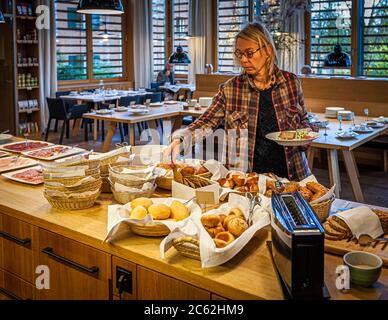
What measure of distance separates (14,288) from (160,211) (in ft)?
2.83

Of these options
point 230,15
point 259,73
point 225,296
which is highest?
point 230,15

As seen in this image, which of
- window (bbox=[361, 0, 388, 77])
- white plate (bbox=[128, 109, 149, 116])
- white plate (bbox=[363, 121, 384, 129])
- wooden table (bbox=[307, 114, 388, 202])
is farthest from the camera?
window (bbox=[361, 0, 388, 77])

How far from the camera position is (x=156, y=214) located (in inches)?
73.1

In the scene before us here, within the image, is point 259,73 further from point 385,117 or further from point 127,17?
point 127,17

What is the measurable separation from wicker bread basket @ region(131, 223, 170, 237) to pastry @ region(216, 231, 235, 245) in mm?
216

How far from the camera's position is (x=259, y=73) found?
2678 millimetres

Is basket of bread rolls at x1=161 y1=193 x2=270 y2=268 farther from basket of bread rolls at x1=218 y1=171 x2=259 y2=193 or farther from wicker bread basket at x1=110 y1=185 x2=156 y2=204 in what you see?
wicker bread basket at x1=110 y1=185 x2=156 y2=204

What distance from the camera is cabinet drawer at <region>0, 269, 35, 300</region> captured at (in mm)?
2197

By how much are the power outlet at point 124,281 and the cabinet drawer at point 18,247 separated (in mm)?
521

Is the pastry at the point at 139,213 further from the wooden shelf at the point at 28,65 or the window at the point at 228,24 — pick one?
the window at the point at 228,24

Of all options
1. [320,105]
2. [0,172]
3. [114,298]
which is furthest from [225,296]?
[320,105]

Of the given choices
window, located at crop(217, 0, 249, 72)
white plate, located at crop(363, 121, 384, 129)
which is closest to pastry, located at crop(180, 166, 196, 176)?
white plate, located at crop(363, 121, 384, 129)

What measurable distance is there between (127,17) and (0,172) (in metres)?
9.60

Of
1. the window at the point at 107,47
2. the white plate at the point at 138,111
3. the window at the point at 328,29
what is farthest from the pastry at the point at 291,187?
the window at the point at 107,47
